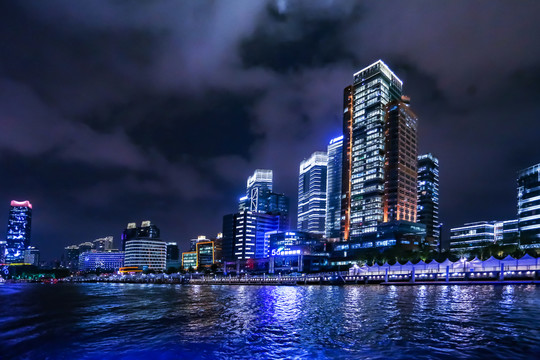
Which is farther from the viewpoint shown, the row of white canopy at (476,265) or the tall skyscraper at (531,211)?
the tall skyscraper at (531,211)

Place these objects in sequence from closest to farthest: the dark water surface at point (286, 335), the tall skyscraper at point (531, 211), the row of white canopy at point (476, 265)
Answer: the dark water surface at point (286, 335), the row of white canopy at point (476, 265), the tall skyscraper at point (531, 211)

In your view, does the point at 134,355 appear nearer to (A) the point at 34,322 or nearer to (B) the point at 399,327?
(B) the point at 399,327

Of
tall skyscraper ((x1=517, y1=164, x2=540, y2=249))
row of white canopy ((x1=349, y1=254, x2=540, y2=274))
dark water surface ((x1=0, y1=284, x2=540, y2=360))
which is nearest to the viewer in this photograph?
dark water surface ((x1=0, y1=284, x2=540, y2=360))

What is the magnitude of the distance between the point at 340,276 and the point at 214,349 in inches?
5183

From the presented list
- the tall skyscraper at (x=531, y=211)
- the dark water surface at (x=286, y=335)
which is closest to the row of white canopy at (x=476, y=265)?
the dark water surface at (x=286, y=335)

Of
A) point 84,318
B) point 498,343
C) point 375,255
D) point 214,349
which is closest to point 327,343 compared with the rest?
point 214,349

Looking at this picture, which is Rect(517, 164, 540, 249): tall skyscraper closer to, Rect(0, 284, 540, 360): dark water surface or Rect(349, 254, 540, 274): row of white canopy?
Rect(349, 254, 540, 274): row of white canopy

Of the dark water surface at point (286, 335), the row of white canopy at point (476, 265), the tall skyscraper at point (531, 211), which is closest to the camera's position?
the dark water surface at point (286, 335)

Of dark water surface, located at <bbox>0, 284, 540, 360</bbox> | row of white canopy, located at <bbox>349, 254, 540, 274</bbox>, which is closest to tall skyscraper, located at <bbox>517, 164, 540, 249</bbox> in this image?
row of white canopy, located at <bbox>349, 254, 540, 274</bbox>

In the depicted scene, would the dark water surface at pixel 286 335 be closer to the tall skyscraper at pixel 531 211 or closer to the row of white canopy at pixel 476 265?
the row of white canopy at pixel 476 265

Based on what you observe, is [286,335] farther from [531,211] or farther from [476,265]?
[531,211]

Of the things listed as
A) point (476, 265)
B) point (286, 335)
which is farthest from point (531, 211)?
point (286, 335)

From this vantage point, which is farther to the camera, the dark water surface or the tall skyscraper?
the tall skyscraper

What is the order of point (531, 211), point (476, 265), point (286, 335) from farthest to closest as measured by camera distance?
1. point (531, 211)
2. point (476, 265)
3. point (286, 335)
